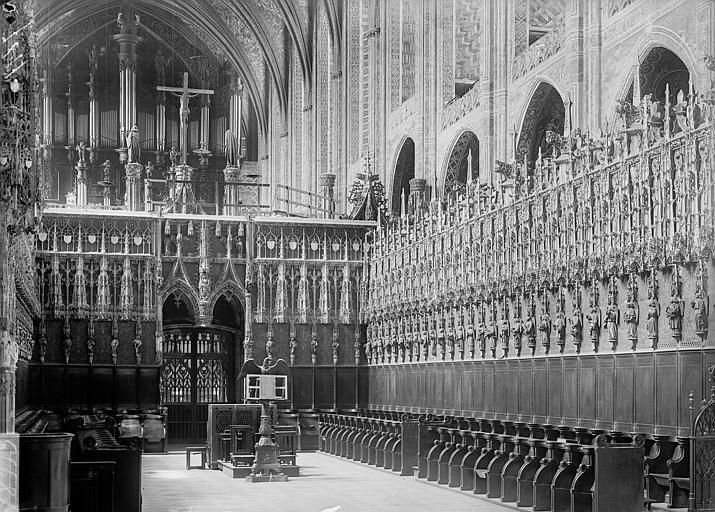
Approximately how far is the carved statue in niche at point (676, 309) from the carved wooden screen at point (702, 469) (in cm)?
266

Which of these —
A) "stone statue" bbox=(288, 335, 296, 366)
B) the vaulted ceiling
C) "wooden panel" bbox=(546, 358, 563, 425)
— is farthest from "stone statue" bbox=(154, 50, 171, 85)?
"wooden panel" bbox=(546, 358, 563, 425)

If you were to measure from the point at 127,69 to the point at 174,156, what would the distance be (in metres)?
4.55

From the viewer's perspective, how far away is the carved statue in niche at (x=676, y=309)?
14352 millimetres

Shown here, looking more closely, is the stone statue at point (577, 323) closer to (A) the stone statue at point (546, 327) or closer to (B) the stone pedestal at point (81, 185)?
(A) the stone statue at point (546, 327)

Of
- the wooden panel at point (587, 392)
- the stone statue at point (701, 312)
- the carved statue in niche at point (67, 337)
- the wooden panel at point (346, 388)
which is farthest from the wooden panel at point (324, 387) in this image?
the stone statue at point (701, 312)

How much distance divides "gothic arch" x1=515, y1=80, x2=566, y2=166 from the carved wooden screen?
11.2 m

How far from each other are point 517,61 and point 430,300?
5.34m

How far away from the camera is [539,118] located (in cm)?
2331

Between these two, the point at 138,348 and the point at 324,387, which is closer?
the point at 138,348

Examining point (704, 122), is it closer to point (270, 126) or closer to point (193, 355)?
point (193, 355)

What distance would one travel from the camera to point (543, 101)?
22.9 meters

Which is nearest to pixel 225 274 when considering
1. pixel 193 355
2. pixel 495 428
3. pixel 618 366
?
pixel 193 355

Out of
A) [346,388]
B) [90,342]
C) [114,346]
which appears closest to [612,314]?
[346,388]

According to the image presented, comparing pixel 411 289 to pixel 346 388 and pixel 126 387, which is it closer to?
pixel 346 388
